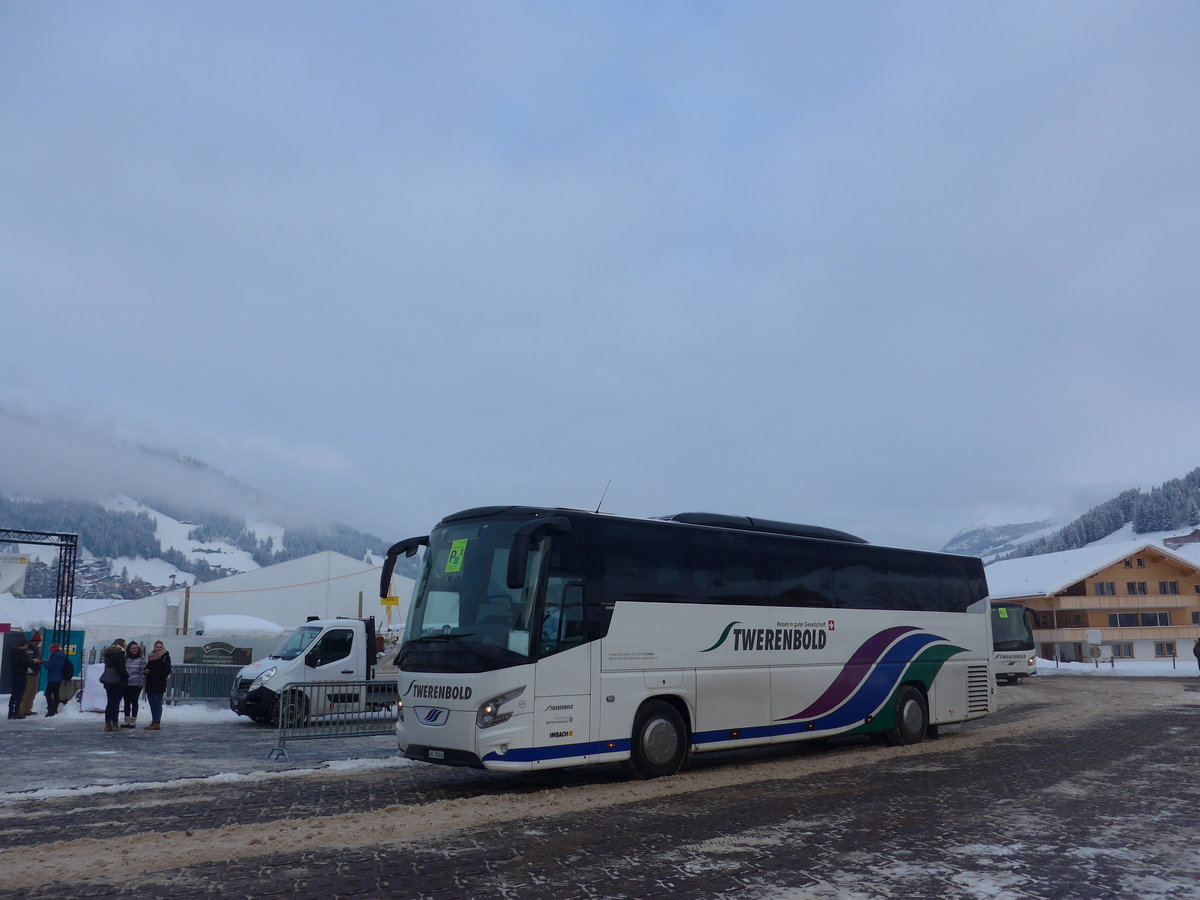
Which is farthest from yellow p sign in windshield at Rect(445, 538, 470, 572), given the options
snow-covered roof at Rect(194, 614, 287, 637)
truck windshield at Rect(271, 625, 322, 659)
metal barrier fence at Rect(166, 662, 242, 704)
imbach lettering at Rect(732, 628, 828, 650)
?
snow-covered roof at Rect(194, 614, 287, 637)

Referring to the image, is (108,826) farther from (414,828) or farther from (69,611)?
(69,611)

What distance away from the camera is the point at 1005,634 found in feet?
120

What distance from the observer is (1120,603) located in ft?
189

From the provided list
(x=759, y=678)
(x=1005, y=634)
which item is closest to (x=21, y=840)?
(x=759, y=678)

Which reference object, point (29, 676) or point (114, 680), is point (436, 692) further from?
point (29, 676)

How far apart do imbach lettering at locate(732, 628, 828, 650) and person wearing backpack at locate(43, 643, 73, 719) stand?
17.0m

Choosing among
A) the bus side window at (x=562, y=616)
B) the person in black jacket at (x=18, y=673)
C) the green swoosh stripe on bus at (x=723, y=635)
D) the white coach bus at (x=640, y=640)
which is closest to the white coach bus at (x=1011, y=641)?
the white coach bus at (x=640, y=640)

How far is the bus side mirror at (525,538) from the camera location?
31.8 feet

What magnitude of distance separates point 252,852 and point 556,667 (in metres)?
4.15

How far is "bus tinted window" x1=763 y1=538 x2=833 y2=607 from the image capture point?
13914mm

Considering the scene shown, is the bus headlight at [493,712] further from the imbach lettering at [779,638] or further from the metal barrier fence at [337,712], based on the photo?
the metal barrier fence at [337,712]

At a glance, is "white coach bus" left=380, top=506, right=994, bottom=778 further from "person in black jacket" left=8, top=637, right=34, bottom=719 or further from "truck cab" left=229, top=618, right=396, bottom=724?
"person in black jacket" left=8, top=637, right=34, bottom=719

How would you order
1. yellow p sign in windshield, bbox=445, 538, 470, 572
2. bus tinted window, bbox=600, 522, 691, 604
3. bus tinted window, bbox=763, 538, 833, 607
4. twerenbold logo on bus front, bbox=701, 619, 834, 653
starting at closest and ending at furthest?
yellow p sign in windshield, bbox=445, 538, 470, 572 → bus tinted window, bbox=600, 522, 691, 604 → twerenbold logo on bus front, bbox=701, 619, 834, 653 → bus tinted window, bbox=763, 538, 833, 607

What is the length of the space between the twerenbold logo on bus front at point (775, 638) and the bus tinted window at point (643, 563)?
1.01m
